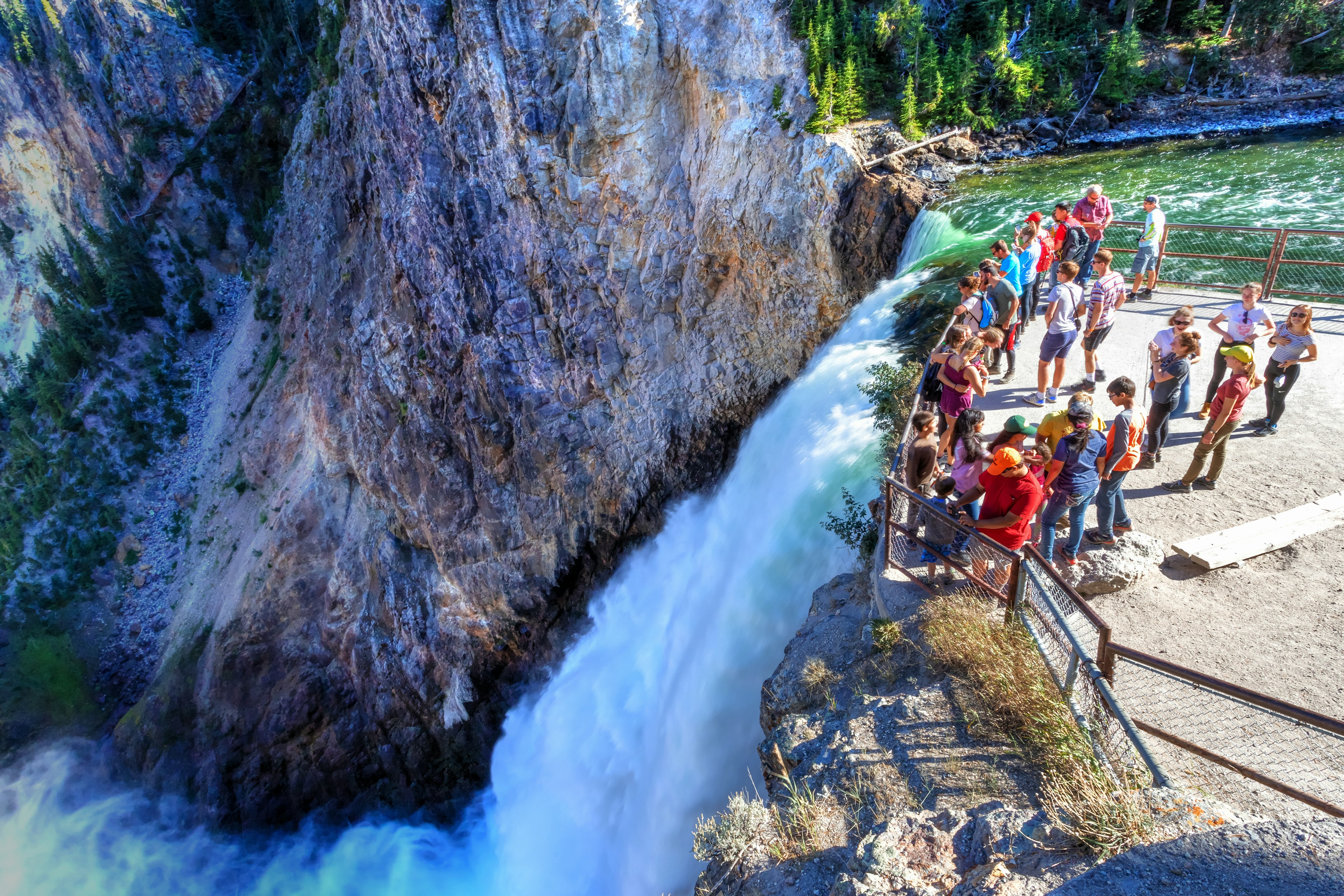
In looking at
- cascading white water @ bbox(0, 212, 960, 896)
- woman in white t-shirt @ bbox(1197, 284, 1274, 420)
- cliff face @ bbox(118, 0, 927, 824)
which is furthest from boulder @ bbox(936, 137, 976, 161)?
woman in white t-shirt @ bbox(1197, 284, 1274, 420)

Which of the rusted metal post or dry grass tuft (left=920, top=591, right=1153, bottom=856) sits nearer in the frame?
dry grass tuft (left=920, top=591, right=1153, bottom=856)

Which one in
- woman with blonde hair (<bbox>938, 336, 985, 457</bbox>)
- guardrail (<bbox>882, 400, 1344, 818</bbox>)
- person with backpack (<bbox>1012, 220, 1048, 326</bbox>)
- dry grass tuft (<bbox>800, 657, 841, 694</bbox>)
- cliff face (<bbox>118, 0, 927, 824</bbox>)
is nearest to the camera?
guardrail (<bbox>882, 400, 1344, 818</bbox>)

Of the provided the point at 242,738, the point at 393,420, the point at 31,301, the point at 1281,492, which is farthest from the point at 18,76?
the point at 1281,492

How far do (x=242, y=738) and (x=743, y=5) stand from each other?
953 inches

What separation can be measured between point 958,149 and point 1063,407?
38.2ft

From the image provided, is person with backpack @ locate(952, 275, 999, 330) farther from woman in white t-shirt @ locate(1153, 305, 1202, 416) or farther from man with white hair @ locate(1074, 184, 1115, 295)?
man with white hair @ locate(1074, 184, 1115, 295)

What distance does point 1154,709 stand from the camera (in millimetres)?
5059

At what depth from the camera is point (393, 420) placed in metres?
21.6

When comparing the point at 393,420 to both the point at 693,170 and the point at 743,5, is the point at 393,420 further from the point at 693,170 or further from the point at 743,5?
the point at 743,5

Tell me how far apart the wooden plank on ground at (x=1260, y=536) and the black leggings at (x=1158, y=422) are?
130 centimetres

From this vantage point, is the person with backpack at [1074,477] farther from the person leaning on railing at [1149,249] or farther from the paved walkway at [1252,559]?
the person leaning on railing at [1149,249]

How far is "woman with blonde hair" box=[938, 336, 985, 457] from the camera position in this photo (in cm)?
748

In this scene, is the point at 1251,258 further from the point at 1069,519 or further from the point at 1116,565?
the point at 1116,565

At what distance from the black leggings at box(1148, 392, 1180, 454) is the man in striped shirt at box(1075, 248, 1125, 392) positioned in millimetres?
724
